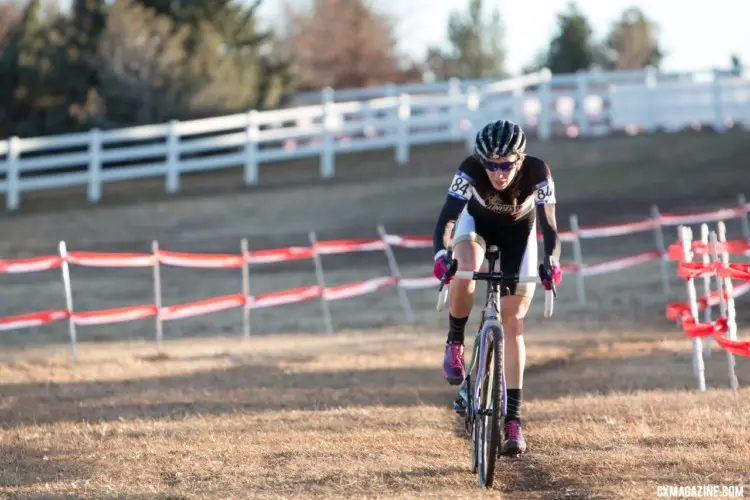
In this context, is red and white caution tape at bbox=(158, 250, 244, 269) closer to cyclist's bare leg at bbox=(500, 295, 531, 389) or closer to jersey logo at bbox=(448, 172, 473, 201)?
jersey logo at bbox=(448, 172, 473, 201)

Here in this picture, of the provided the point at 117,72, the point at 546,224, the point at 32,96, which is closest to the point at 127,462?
the point at 546,224

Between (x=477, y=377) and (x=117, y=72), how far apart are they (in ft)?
85.5

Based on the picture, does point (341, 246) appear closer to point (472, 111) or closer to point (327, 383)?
point (327, 383)

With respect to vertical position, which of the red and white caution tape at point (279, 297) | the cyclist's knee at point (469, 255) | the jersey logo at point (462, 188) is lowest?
the red and white caution tape at point (279, 297)

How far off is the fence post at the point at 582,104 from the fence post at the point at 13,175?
14.0 m

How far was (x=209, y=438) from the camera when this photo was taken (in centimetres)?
866

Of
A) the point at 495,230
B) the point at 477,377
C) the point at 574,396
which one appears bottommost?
the point at 574,396

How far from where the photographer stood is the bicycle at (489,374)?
6.70m

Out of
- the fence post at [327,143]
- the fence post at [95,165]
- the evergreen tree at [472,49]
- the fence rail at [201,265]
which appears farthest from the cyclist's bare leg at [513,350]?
the evergreen tree at [472,49]

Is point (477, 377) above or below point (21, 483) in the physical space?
above

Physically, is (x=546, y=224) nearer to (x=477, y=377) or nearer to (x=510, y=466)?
(x=477, y=377)

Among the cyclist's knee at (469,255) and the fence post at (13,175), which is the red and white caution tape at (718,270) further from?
the fence post at (13,175)

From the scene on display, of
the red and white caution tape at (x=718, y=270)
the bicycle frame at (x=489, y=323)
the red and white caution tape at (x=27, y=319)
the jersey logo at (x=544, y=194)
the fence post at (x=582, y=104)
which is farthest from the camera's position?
the fence post at (x=582, y=104)

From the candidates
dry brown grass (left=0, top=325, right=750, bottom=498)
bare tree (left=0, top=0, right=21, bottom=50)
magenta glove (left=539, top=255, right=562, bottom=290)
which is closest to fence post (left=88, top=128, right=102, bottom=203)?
dry brown grass (left=0, top=325, right=750, bottom=498)
